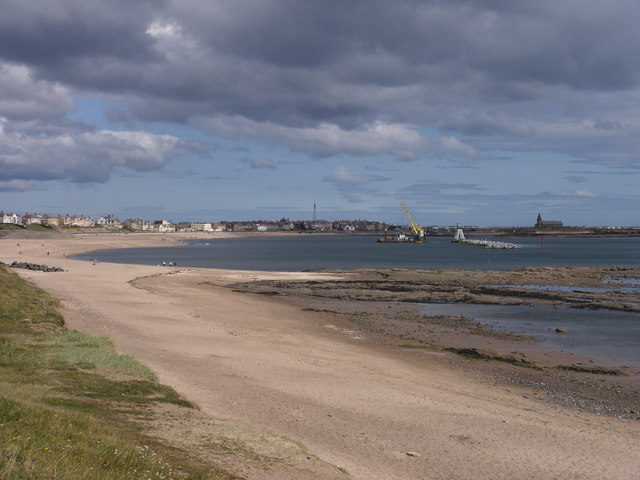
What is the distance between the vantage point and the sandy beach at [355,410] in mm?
11586

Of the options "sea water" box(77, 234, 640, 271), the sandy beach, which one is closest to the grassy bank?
the sandy beach

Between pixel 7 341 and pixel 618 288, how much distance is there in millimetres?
49025

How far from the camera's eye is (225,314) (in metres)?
33.7

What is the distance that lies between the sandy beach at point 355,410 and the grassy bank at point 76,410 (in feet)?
3.16

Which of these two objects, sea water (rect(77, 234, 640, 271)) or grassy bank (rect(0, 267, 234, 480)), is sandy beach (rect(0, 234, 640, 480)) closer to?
grassy bank (rect(0, 267, 234, 480))

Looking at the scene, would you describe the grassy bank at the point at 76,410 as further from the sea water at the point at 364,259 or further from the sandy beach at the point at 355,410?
the sea water at the point at 364,259

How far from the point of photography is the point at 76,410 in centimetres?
1159

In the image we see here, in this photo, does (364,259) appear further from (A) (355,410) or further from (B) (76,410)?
(B) (76,410)

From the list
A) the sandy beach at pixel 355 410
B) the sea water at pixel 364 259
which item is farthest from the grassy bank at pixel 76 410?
the sea water at pixel 364 259

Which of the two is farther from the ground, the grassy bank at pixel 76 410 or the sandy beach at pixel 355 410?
the grassy bank at pixel 76 410

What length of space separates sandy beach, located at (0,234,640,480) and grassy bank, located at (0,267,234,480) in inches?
37.9

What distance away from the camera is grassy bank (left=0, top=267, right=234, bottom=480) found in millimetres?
7863

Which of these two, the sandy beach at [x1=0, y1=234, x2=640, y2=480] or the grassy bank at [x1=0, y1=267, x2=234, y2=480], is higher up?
the grassy bank at [x1=0, y1=267, x2=234, y2=480]

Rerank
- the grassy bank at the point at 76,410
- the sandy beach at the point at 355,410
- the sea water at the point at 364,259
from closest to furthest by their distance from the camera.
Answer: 1. the grassy bank at the point at 76,410
2. the sandy beach at the point at 355,410
3. the sea water at the point at 364,259
